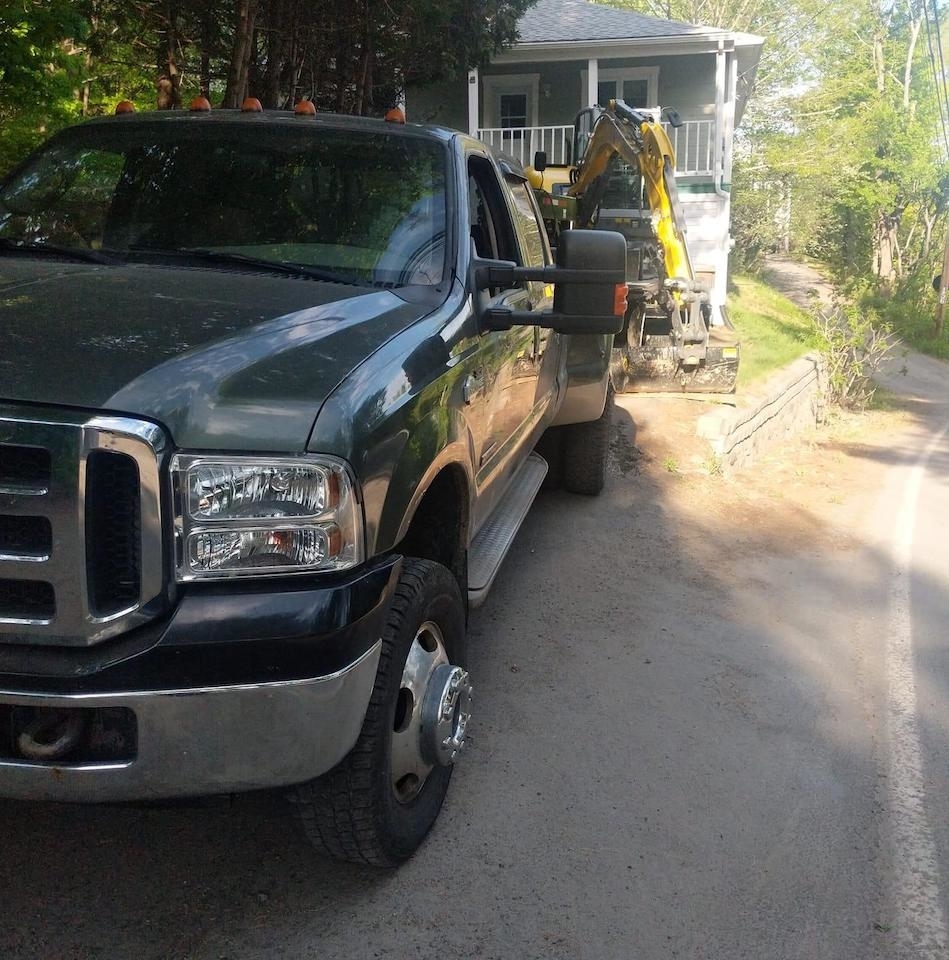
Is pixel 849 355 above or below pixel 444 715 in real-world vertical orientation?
above

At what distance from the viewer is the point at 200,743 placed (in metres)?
2.36

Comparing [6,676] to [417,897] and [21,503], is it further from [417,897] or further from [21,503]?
[417,897]

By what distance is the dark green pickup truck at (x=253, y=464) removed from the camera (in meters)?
2.31

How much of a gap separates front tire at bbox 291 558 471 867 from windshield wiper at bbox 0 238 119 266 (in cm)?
152

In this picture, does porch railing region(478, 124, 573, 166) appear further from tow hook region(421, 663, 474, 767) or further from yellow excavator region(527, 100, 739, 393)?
tow hook region(421, 663, 474, 767)

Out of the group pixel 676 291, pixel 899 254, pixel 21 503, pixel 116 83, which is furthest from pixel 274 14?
pixel 899 254

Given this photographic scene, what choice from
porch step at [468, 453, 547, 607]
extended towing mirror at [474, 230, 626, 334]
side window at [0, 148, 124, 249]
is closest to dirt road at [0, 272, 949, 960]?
porch step at [468, 453, 547, 607]

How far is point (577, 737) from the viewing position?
411 cm

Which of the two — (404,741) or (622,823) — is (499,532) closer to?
(622,823)

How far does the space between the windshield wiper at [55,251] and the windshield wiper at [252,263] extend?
0.40 ft

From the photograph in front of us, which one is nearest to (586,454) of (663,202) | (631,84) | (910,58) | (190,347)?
(663,202)

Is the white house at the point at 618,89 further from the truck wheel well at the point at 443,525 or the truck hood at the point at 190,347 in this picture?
the truck hood at the point at 190,347

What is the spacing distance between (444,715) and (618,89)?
21.1 meters

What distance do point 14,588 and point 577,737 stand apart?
2.39 metres
